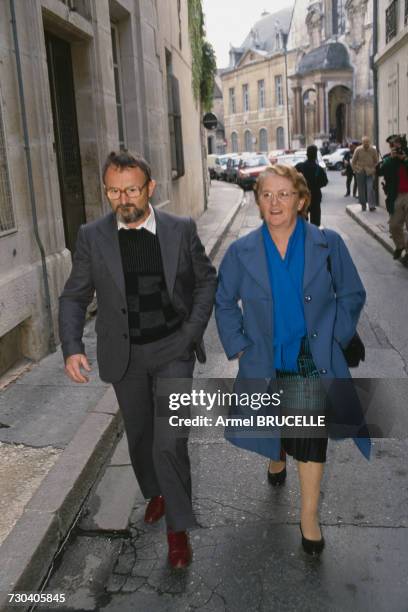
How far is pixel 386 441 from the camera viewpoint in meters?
4.41

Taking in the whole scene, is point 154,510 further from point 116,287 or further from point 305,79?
point 305,79

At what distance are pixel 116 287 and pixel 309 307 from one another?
0.88 m

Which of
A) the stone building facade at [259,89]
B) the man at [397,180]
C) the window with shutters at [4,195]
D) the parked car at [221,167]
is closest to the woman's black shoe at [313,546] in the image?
the window with shutters at [4,195]

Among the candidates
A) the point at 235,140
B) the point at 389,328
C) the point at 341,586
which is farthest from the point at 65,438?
the point at 235,140

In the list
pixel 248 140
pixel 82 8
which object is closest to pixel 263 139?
pixel 248 140

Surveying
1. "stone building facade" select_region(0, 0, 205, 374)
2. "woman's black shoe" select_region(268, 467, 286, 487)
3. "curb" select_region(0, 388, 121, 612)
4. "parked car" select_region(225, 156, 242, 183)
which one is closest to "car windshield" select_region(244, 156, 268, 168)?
"parked car" select_region(225, 156, 242, 183)

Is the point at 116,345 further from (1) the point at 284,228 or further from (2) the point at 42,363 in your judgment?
(2) the point at 42,363

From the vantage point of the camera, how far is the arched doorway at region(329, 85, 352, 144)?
192ft

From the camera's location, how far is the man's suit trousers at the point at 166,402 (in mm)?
3062

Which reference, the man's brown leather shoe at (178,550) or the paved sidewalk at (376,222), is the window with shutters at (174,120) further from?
the man's brown leather shoe at (178,550)

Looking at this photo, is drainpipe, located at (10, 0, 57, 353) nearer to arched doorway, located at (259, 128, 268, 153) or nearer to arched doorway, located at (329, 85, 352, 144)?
arched doorway, located at (329, 85, 352, 144)

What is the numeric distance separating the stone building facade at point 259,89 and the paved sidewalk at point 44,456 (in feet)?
212

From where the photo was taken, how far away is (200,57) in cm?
1970

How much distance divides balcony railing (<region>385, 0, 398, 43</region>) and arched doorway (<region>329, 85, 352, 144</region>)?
140 feet
